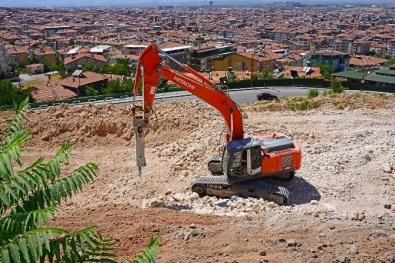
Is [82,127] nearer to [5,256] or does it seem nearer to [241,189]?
[241,189]

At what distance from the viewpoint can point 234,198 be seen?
A: 1299 centimetres

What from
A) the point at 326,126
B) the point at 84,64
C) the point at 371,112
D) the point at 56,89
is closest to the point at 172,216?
the point at 326,126

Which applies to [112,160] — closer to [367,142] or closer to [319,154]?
[319,154]

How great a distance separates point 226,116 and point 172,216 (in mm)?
3775

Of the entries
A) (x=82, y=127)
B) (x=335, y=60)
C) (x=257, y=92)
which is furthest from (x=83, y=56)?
(x=82, y=127)

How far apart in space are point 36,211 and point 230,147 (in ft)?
32.7

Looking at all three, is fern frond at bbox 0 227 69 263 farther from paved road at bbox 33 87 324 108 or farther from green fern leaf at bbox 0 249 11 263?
paved road at bbox 33 87 324 108

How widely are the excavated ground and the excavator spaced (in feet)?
1.79

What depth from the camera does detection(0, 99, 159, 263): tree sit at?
2988 millimetres

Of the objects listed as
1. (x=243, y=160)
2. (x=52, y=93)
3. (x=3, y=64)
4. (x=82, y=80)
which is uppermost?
(x=243, y=160)

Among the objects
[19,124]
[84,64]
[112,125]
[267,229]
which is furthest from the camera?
[84,64]

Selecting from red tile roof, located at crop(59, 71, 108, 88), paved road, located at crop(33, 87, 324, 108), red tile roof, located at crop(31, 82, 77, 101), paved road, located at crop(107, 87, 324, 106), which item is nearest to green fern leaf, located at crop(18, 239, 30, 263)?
paved road, located at crop(33, 87, 324, 108)

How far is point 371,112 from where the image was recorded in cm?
2205

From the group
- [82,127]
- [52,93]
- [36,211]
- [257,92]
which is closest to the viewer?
[36,211]
